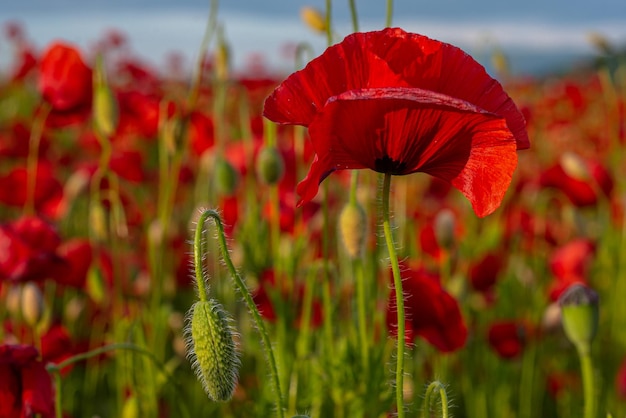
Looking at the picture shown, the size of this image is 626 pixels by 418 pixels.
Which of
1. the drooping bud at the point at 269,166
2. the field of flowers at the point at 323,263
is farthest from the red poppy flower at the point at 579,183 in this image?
the drooping bud at the point at 269,166

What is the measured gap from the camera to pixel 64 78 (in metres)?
1.87

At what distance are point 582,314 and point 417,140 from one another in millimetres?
478

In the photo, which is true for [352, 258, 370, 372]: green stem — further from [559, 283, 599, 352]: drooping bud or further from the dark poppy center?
the dark poppy center

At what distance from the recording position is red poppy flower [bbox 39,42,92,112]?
188 cm

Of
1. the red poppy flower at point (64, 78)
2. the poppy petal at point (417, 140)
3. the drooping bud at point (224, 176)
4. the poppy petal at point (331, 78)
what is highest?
the red poppy flower at point (64, 78)

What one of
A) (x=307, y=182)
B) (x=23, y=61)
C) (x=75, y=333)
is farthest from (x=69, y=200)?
(x=23, y=61)

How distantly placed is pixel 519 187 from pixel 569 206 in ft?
0.55

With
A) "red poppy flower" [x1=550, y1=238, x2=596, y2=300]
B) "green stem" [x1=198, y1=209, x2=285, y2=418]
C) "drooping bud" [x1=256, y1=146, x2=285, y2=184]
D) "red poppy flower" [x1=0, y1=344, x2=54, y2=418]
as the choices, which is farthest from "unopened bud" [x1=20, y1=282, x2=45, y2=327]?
"red poppy flower" [x1=550, y1=238, x2=596, y2=300]

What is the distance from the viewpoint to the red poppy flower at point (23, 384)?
3.34ft

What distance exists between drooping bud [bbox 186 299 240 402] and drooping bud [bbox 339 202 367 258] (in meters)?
0.43

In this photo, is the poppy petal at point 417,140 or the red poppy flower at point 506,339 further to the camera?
the red poppy flower at point 506,339

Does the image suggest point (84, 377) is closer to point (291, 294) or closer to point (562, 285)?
point (291, 294)

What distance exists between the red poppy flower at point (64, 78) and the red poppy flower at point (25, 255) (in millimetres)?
421

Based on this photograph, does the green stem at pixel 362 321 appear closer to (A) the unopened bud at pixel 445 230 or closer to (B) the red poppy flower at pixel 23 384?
(B) the red poppy flower at pixel 23 384
